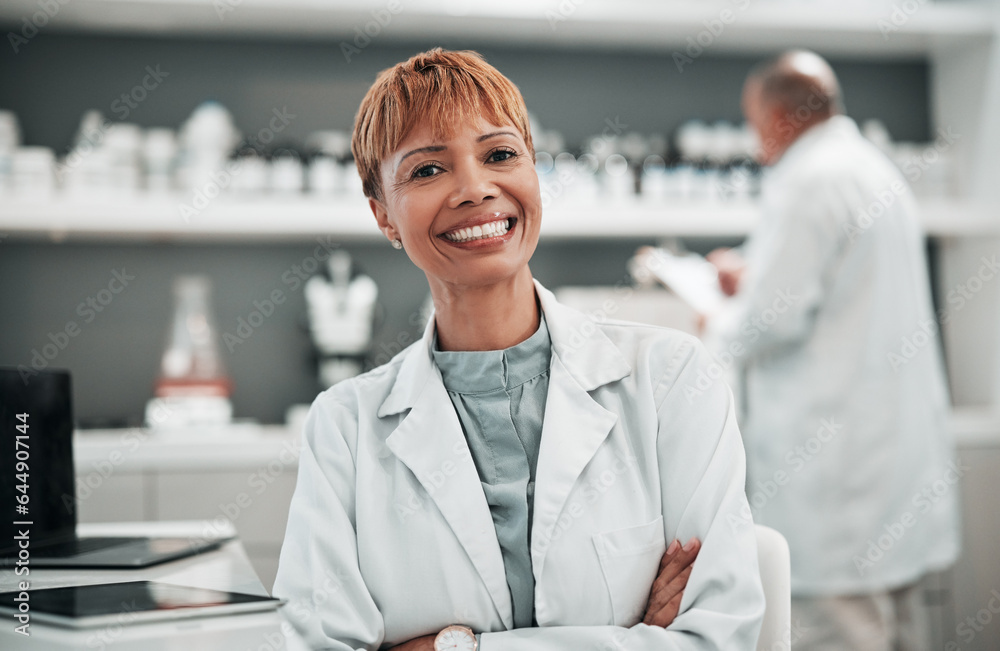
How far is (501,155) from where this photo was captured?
1.11m

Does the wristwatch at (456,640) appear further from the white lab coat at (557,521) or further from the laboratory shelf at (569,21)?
the laboratory shelf at (569,21)

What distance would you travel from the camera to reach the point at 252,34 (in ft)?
9.03

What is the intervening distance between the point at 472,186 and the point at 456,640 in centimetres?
54

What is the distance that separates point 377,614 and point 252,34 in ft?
7.35

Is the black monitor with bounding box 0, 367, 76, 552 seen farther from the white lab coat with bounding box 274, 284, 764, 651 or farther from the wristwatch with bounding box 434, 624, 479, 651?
the wristwatch with bounding box 434, 624, 479, 651

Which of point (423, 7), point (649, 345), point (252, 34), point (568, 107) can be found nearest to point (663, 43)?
point (568, 107)

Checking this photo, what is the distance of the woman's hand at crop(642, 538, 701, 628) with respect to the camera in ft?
3.33

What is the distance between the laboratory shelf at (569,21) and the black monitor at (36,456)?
164 centimetres

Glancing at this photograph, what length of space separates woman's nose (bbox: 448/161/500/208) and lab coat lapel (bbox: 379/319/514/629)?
0.21 metres

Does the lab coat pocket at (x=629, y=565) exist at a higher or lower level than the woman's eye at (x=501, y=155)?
lower

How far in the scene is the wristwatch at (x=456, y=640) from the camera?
3.27ft

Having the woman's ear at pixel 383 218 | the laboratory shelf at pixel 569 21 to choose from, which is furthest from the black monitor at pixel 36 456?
the laboratory shelf at pixel 569 21

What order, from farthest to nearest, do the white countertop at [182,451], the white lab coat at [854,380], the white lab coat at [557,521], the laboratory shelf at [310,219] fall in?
the laboratory shelf at [310,219]
the white countertop at [182,451]
the white lab coat at [854,380]
the white lab coat at [557,521]

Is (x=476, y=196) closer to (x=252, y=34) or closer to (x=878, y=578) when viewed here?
(x=878, y=578)
